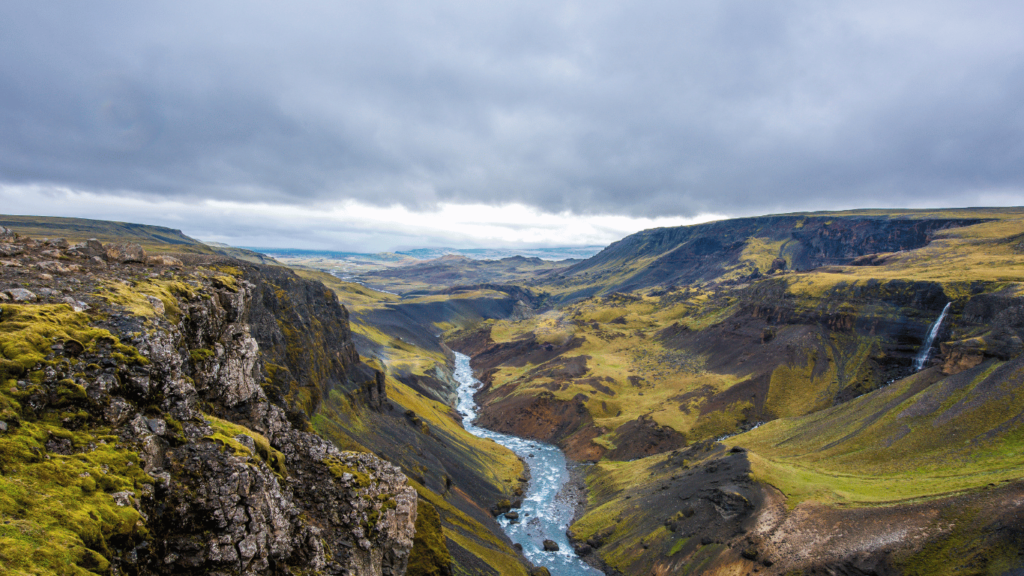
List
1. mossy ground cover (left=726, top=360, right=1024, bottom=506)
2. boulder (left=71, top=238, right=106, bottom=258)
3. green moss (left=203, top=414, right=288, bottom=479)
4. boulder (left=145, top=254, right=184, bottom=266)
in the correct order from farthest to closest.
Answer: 1. mossy ground cover (left=726, top=360, right=1024, bottom=506)
2. boulder (left=145, top=254, right=184, bottom=266)
3. boulder (left=71, top=238, right=106, bottom=258)
4. green moss (left=203, top=414, right=288, bottom=479)

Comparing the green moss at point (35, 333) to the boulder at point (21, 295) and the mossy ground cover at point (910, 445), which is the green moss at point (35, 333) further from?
the mossy ground cover at point (910, 445)

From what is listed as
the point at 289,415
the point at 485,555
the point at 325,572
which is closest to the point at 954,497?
the point at 485,555

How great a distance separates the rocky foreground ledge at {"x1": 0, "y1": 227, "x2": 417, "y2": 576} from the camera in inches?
429

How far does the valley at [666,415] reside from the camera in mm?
17438

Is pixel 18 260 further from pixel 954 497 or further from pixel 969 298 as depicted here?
pixel 969 298

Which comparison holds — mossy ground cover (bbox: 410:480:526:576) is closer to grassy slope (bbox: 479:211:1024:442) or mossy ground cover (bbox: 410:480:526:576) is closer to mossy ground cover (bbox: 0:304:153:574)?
mossy ground cover (bbox: 0:304:153:574)

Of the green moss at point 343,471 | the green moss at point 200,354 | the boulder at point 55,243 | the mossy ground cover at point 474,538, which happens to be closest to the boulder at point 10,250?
the boulder at point 55,243

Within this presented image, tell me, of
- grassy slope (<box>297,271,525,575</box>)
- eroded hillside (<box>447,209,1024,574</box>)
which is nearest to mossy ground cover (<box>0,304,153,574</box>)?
grassy slope (<box>297,271,525,575</box>)

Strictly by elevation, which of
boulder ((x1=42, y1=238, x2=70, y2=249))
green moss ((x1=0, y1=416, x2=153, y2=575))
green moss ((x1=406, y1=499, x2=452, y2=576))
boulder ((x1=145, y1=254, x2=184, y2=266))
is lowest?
green moss ((x1=406, y1=499, x2=452, y2=576))

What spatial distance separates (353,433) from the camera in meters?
54.5

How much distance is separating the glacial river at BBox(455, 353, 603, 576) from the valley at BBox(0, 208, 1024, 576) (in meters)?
1.33

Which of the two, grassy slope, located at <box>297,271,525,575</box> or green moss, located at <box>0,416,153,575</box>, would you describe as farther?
grassy slope, located at <box>297,271,525,575</box>

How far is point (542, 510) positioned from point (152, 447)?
6898 centimetres

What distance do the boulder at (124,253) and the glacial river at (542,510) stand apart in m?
57.3
